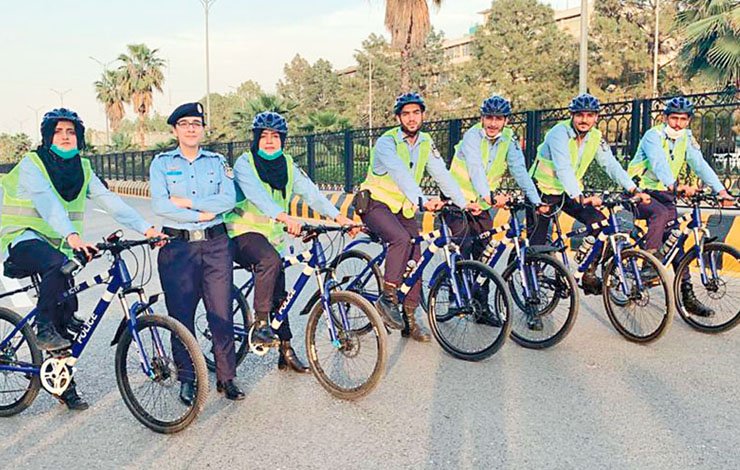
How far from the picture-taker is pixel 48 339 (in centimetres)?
406

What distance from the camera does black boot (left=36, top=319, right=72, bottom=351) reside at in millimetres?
4059

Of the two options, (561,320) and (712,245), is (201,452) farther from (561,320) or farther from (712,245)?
(712,245)

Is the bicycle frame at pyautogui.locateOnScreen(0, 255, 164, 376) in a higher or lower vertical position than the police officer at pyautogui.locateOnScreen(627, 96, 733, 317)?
lower

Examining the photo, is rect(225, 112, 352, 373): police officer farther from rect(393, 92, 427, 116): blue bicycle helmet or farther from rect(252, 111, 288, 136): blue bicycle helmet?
rect(393, 92, 427, 116): blue bicycle helmet

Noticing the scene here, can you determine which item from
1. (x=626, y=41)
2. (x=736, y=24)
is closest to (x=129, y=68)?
(x=626, y=41)

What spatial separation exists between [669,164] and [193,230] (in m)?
4.18

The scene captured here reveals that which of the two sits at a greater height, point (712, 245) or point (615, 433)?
point (712, 245)

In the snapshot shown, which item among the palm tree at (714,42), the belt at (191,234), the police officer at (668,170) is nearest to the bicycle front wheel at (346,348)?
the belt at (191,234)

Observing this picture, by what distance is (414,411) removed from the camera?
420cm

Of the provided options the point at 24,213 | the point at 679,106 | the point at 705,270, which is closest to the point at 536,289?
the point at 705,270

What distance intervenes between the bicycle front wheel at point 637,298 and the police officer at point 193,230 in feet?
9.52

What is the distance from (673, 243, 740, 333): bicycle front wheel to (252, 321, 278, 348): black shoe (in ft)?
10.3

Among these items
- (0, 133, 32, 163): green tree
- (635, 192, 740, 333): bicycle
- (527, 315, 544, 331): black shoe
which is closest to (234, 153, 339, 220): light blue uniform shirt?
(527, 315, 544, 331): black shoe

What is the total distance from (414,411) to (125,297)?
68.7 inches
